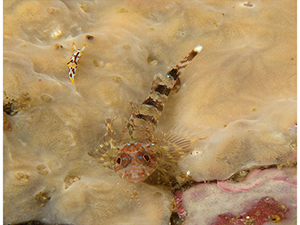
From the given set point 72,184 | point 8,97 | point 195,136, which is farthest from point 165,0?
point 72,184

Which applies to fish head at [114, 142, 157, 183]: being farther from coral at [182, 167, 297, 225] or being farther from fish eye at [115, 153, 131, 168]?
coral at [182, 167, 297, 225]

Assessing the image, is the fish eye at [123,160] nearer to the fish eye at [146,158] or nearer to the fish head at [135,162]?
the fish head at [135,162]

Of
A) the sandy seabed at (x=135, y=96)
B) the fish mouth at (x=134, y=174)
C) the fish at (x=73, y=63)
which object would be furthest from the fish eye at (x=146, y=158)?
the fish at (x=73, y=63)

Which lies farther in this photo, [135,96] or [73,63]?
[135,96]

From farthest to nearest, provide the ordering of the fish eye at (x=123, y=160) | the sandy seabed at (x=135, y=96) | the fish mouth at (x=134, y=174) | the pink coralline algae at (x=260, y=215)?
the fish eye at (x=123, y=160), the fish mouth at (x=134, y=174), the sandy seabed at (x=135, y=96), the pink coralline algae at (x=260, y=215)

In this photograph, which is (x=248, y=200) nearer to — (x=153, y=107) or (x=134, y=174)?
(x=134, y=174)

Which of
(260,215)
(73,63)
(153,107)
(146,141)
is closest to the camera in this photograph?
(260,215)

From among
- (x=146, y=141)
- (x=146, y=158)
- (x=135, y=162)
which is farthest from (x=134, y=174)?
(x=146, y=141)
